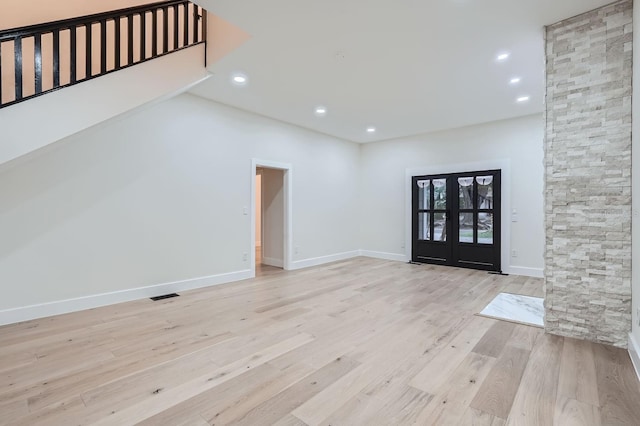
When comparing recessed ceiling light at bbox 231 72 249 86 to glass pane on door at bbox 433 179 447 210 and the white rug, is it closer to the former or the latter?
the white rug

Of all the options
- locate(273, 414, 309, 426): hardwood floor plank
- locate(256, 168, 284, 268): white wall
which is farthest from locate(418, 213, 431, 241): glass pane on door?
locate(273, 414, 309, 426): hardwood floor plank

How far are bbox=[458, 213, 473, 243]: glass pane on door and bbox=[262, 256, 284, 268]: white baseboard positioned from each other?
147 inches

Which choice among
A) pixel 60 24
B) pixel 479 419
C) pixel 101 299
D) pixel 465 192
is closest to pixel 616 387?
pixel 479 419

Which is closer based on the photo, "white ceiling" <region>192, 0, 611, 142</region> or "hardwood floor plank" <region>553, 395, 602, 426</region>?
"hardwood floor plank" <region>553, 395, 602, 426</region>

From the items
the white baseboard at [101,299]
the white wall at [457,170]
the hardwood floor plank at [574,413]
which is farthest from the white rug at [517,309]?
the white baseboard at [101,299]

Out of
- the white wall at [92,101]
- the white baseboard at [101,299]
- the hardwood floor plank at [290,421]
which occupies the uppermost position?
the white wall at [92,101]

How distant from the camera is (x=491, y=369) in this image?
7.45 feet

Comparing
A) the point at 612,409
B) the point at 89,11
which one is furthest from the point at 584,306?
the point at 89,11

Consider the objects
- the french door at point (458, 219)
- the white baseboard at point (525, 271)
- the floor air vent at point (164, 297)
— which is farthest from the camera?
the french door at point (458, 219)

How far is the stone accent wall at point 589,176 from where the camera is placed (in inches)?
102

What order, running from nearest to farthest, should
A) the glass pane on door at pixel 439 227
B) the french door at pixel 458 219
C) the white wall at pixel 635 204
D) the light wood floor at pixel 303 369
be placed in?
the light wood floor at pixel 303 369 < the white wall at pixel 635 204 < the french door at pixel 458 219 < the glass pane on door at pixel 439 227

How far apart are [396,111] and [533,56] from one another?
2.15 metres

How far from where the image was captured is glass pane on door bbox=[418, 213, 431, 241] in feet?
21.9

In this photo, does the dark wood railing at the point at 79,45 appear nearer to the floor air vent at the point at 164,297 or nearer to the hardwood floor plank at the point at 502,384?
the floor air vent at the point at 164,297
